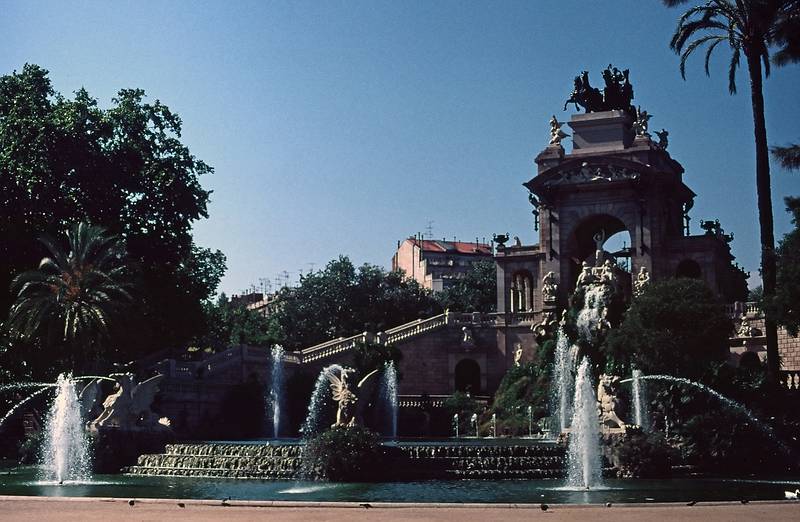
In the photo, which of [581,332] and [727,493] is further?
[581,332]

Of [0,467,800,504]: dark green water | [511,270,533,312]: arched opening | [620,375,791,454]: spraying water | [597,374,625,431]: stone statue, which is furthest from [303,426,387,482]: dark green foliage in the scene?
[511,270,533,312]: arched opening

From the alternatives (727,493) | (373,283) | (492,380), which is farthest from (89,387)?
(373,283)

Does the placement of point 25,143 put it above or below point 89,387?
above

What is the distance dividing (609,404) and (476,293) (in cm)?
6036

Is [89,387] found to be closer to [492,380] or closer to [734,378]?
[734,378]

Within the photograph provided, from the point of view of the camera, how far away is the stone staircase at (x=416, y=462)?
106 feet

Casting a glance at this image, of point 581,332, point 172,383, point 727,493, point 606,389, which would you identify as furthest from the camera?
point 581,332

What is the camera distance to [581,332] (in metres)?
58.1

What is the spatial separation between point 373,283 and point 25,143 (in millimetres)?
37465

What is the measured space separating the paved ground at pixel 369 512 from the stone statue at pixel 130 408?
1497cm

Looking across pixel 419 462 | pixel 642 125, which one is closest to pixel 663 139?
pixel 642 125

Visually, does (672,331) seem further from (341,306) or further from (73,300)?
(341,306)

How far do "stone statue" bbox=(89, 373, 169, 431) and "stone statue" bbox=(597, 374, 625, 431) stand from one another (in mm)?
13667

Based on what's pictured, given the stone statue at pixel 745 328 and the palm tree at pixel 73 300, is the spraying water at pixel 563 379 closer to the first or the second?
the stone statue at pixel 745 328
